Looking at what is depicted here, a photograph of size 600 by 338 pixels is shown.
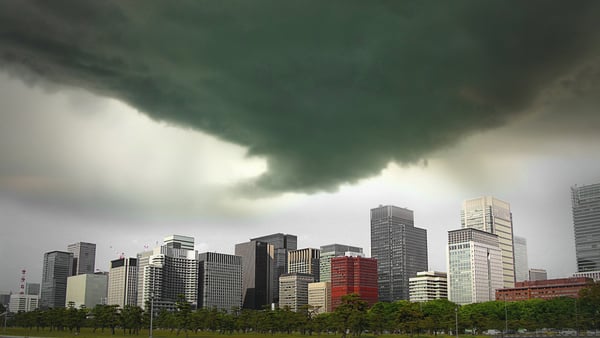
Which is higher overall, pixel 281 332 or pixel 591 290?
pixel 591 290

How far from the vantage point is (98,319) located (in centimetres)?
14100

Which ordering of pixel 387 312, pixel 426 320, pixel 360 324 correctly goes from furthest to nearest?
1. pixel 387 312
2. pixel 426 320
3. pixel 360 324

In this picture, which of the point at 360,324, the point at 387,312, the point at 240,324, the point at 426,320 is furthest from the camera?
the point at 387,312

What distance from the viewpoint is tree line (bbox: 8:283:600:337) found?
412 ft

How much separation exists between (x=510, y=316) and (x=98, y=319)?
106m

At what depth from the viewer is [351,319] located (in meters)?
118

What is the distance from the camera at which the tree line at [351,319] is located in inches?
4941

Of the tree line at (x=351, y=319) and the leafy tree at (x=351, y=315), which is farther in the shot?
the tree line at (x=351, y=319)

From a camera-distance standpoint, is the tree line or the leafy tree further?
the tree line

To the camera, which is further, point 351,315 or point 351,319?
point 351,315

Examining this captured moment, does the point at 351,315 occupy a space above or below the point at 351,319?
above

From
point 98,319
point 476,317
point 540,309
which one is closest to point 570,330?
point 540,309

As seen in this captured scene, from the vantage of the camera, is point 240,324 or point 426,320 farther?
point 240,324

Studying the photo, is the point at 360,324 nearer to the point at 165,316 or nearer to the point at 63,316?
the point at 165,316
